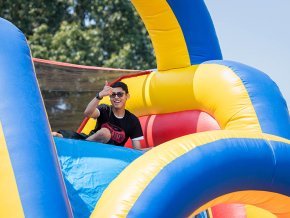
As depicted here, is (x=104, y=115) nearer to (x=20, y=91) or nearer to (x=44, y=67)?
(x=20, y=91)

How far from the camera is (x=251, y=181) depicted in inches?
114

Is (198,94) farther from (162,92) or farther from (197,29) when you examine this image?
(197,29)

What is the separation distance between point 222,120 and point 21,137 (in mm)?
1770

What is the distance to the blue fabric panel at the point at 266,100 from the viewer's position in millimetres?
3668

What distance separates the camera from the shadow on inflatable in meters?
2.45

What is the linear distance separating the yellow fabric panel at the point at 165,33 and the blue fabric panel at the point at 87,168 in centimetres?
116

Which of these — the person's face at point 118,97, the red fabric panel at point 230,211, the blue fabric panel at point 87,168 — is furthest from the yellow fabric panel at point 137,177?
the person's face at point 118,97

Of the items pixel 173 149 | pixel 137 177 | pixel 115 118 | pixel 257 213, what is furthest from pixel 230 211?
pixel 137 177

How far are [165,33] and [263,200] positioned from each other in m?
1.68

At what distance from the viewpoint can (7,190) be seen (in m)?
2.44

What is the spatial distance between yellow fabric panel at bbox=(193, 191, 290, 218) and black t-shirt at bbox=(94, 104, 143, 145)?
44.4 inches

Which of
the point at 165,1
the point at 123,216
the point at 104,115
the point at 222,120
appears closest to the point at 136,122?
the point at 104,115

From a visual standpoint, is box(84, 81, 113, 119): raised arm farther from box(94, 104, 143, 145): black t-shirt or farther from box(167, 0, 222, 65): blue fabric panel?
box(167, 0, 222, 65): blue fabric panel

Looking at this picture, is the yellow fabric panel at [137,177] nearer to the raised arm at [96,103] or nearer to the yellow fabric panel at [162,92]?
the raised arm at [96,103]
